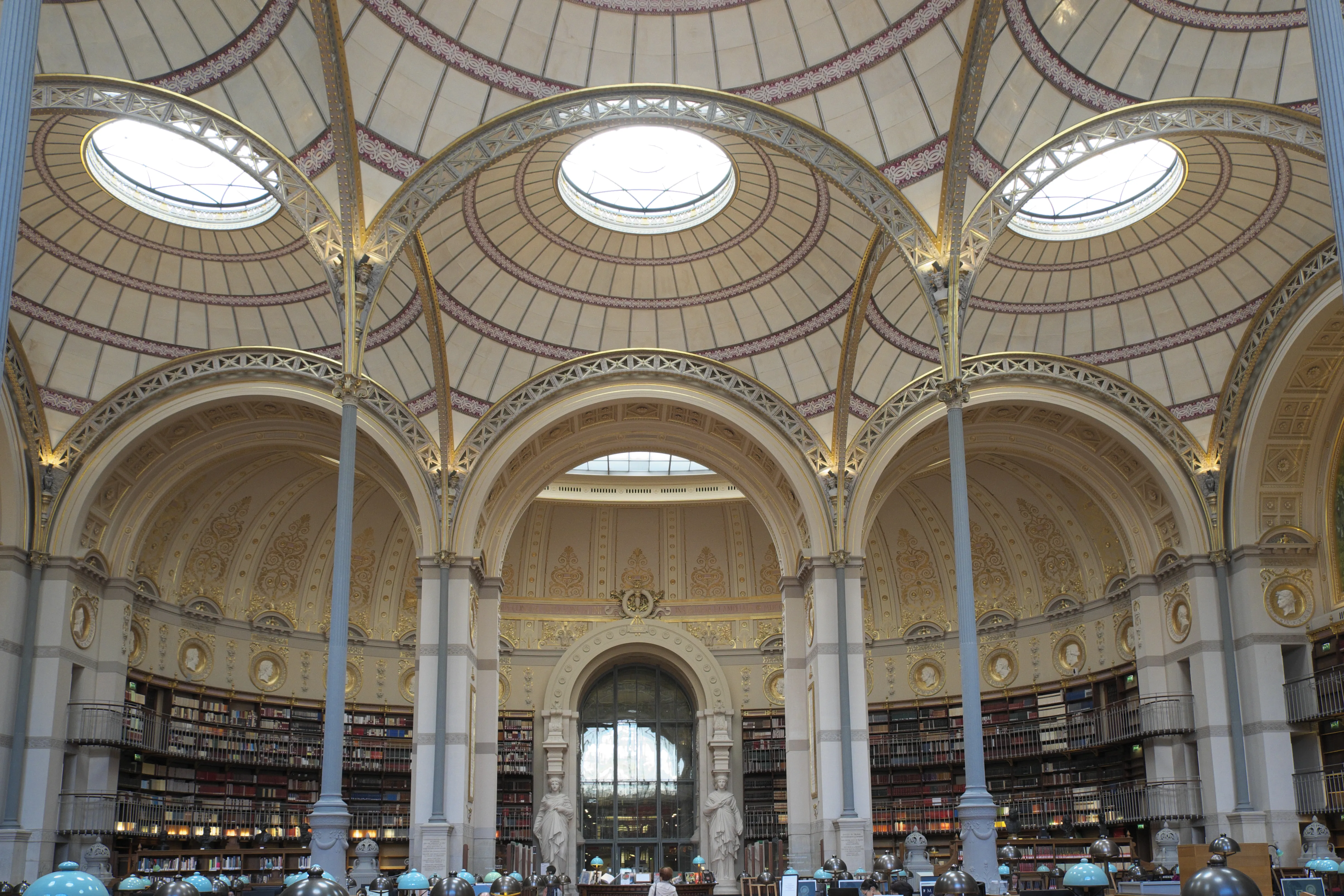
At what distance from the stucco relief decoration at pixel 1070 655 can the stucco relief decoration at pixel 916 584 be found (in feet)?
9.84

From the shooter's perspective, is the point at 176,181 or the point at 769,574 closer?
the point at 176,181

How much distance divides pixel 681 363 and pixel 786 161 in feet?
17.0

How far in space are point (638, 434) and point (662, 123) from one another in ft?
31.0

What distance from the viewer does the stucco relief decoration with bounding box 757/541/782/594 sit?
105 feet

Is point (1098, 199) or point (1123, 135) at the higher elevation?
point (1098, 199)

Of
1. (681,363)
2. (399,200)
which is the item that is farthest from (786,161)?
(399,200)

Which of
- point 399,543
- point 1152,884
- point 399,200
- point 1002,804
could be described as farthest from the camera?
point 399,543

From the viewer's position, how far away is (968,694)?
607 inches

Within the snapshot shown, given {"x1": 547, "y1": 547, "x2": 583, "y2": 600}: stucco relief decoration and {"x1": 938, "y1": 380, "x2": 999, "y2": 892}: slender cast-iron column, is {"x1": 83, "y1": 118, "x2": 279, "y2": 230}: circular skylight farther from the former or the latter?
{"x1": 938, "y1": 380, "x2": 999, "y2": 892}: slender cast-iron column

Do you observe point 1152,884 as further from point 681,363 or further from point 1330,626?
point 681,363

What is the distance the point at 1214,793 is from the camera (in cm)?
2234

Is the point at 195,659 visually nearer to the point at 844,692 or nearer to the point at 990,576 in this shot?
the point at 844,692

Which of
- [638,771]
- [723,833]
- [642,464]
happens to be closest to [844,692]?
[723,833]

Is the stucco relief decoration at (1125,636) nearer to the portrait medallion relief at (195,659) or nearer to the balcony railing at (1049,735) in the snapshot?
the balcony railing at (1049,735)
